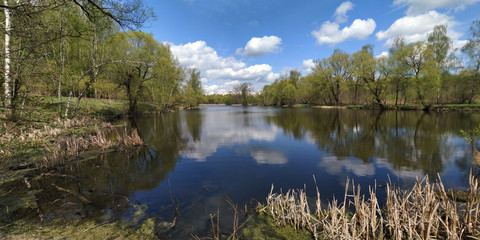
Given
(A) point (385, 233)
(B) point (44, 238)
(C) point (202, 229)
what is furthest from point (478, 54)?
(B) point (44, 238)

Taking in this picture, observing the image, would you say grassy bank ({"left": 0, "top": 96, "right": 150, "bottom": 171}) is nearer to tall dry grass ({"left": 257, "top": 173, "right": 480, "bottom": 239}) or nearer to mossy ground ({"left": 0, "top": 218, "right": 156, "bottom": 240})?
mossy ground ({"left": 0, "top": 218, "right": 156, "bottom": 240})

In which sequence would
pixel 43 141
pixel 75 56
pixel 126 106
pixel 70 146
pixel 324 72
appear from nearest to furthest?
pixel 70 146
pixel 43 141
pixel 75 56
pixel 126 106
pixel 324 72

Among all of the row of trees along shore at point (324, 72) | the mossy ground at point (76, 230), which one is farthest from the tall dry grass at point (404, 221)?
the row of trees along shore at point (324, 72)

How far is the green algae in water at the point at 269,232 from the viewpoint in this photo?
14.5 ft

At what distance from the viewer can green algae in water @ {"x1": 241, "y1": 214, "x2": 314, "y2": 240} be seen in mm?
4406

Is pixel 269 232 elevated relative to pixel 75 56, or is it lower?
lower

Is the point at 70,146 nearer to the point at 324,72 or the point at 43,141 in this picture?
the point at 43,141

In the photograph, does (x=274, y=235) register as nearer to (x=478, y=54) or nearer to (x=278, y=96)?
(x=478, y=54)

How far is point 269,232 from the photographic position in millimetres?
4578

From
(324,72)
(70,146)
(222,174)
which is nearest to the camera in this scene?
(222,174)

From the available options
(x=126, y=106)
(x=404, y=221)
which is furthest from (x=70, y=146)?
(x=126, y=106)

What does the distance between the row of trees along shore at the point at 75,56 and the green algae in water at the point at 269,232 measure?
6.49 m

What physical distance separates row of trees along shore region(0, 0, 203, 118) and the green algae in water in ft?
21.3

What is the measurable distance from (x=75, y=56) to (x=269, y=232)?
31.9 m
